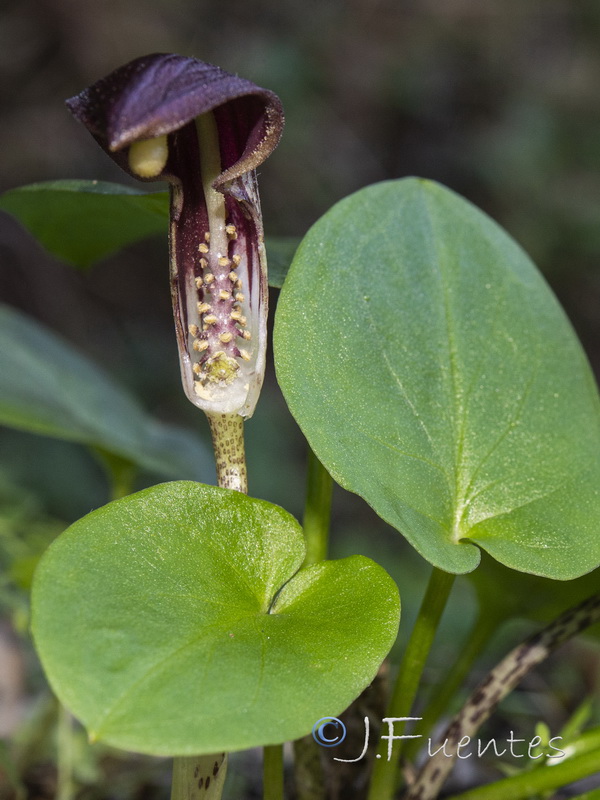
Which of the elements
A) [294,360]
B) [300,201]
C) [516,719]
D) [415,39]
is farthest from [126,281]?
[294,360]

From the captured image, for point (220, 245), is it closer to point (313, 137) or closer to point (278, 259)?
point (278, 259)

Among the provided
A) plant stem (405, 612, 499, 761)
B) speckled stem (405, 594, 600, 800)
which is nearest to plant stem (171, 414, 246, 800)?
speckled stem (405, 594, 600, 800)

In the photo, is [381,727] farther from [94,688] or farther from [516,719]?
[516,719]

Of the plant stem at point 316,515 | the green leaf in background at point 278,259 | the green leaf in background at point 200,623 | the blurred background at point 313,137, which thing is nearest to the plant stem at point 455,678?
the plant stem at point 316,515

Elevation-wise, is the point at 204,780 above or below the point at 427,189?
below

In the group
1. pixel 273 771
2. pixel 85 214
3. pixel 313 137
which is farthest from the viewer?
pixel 313 137

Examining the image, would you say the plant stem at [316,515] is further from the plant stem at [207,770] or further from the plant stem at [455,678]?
the plant stem at [455,678]

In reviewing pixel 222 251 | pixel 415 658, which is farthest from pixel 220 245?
pixel 415 658
